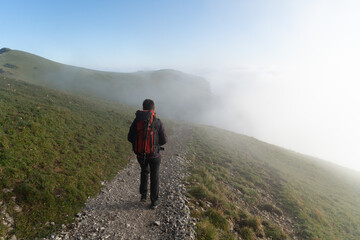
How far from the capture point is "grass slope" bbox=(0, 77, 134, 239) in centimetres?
692

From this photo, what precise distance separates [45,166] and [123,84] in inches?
4600

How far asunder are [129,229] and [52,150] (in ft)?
27.9

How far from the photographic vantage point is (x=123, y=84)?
391 feet

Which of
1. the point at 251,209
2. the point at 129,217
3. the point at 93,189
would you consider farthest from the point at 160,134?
the point at 251,209

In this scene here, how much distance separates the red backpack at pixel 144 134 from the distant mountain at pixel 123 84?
75303mm

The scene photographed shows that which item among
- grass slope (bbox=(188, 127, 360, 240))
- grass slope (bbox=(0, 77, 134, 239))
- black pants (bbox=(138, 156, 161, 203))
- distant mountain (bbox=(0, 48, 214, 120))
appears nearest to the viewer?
grass slope (bbox=(0, 77, 134, 239))

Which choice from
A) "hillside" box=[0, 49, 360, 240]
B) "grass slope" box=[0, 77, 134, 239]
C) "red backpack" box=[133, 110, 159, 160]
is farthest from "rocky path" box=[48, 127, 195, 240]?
"red backpack" box=[133, 110, 159, 160]

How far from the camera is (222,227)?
8.46m

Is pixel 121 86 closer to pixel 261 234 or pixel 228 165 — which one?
pixel 228 165

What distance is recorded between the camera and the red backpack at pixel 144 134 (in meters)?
7.15

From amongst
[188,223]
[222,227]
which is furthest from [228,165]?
[188,223]

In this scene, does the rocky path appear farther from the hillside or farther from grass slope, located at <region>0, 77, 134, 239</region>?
grass slope, located at <region>0, 77, 134, 239</region>

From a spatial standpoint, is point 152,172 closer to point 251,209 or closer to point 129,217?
point 129,217

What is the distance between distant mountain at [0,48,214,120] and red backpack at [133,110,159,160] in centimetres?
7530
